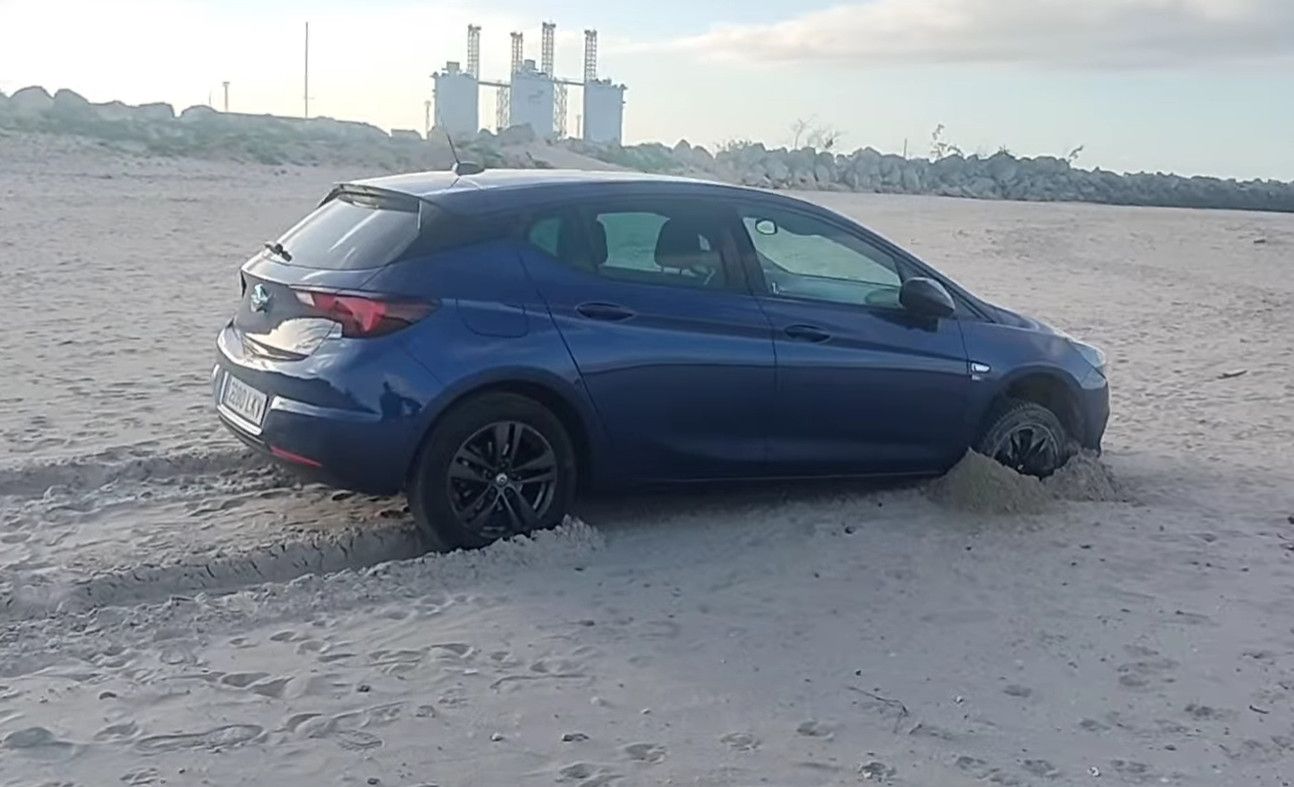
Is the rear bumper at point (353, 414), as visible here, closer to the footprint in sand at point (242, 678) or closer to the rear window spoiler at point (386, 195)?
the rear window spoiler at point (386, 195)

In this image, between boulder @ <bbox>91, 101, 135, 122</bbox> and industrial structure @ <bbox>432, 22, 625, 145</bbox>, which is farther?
industrial structure @ <bbox>432, 22, 625, 145</bbox>

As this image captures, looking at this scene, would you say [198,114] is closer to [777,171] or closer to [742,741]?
[777,171]

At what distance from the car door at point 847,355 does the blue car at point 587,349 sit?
1 cm

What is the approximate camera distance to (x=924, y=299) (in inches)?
295

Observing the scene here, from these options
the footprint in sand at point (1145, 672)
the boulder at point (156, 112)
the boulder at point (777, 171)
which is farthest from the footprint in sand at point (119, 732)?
the boulder at point (777, 171)

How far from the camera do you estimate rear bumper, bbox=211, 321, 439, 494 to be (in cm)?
623

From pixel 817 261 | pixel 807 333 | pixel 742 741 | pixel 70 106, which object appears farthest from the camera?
pixel 70 106

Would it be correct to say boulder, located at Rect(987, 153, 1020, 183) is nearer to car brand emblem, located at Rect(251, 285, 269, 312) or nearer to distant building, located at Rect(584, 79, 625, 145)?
distant building, located at Rect(584, 79, 625, 145)

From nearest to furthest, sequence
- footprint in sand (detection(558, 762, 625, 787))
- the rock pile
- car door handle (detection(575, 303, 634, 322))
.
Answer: footprint in sand (detection(558, 762, 625, 787))
car door handle (detection(575, 303, 634, 322))
the rock pile

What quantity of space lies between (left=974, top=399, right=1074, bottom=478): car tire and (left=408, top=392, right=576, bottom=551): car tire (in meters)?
2.37

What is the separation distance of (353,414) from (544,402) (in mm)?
853

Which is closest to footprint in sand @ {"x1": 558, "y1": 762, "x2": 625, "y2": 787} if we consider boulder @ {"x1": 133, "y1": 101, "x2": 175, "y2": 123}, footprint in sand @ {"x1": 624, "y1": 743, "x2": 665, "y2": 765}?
footprint in sand @ {"x1": 624, "y1": 743, "x2": 665, "y2": 765}

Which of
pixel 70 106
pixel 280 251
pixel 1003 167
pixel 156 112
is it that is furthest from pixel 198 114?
pixel 280 251

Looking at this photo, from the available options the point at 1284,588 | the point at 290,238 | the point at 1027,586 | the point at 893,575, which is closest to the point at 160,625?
the point at 290,238
